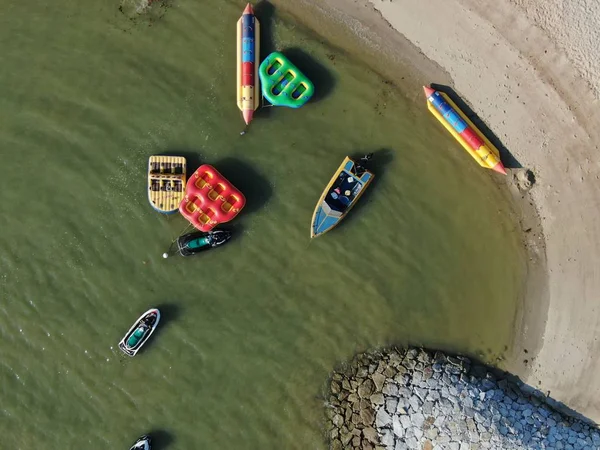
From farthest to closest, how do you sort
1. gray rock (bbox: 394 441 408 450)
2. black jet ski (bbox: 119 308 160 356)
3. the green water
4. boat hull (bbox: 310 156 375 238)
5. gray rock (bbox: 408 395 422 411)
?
the green water → black jet ski (bbox: 119 308 160 356) → boat hull (bbox: 310 156 375 238) → gray rock (bbox: 408 395 422 411) → gray rock (bbox: 394 441 408 450)

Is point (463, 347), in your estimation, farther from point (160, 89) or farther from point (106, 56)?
point (106, 56)

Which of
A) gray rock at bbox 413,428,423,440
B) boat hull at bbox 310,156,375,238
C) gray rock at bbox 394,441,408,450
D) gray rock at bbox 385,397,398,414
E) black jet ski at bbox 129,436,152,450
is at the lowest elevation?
black jet ski at bbox 129,436,152,450

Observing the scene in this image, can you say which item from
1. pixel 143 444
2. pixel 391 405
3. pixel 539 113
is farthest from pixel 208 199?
pixel 539 113

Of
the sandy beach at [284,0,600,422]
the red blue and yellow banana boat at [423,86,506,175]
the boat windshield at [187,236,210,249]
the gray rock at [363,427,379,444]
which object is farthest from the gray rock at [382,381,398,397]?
the red blue and yellow banana boat at [423,86,506,175]

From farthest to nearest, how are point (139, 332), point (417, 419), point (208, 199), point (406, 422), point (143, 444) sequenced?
point (139, 332), point (143, 444), point (208, 199), point (406, 422), point (417, 419)

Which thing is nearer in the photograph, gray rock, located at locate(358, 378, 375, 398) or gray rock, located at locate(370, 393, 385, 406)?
gray rock, located at locate(370, 393, 385, 406)

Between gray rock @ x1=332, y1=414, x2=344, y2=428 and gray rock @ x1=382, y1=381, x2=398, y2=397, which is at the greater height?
gray rock @ x1=382, y1=381, x2=398, y2=397

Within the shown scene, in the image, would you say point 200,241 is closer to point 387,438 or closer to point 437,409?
point 387,438

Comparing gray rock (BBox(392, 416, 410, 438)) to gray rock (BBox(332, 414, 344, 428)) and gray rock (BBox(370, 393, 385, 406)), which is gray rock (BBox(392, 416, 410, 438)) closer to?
gray rock (BBox(370, 393, 385, 406))
